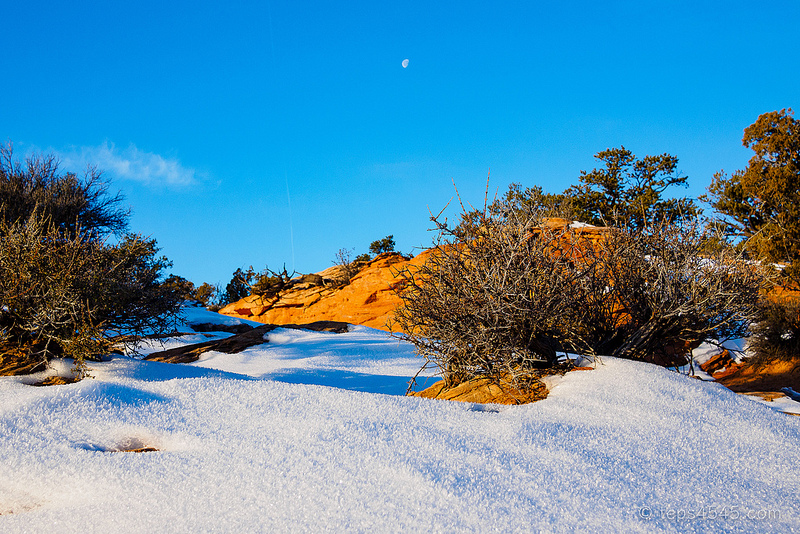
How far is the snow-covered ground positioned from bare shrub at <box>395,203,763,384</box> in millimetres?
682

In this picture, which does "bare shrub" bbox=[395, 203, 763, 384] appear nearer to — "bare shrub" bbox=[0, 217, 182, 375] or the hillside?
"bare shrub" bbox=[0, 217, 182, 375]

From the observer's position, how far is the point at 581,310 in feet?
15.9

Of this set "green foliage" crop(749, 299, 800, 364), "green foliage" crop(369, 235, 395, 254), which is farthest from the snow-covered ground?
"green foliage" crop(369, 235, 395, 254)

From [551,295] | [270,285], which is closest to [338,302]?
[270,285]

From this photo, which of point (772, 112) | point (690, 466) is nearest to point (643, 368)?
point (690, 466)

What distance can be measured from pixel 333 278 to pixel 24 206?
13.5m

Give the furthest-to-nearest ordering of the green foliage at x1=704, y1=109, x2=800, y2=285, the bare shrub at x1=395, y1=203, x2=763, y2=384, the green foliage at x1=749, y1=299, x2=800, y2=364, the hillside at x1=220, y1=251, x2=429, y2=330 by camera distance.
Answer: the hillside at x1=220, y1=251, x2=429, y2=330, the green foliage at x1=704, y1=109, x2=800, y2=285, the green foliage at x1=749, y1=299, x2=800, y2=364, the bare shrub at x1=395, y1=203, x2=763, y2=384

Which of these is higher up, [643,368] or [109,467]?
[643,368]

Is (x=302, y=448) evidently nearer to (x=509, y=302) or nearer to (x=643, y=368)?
(x=509, y=302)

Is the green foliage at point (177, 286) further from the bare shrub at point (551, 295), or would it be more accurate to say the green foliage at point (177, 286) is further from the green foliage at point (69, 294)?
the bare shrub at point (551, 295)

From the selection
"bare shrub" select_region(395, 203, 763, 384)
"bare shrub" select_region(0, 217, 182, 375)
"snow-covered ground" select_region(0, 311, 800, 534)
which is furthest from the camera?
"bare shrub" select_region(0, 217, 182, 375)

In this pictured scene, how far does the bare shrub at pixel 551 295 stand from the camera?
423cm

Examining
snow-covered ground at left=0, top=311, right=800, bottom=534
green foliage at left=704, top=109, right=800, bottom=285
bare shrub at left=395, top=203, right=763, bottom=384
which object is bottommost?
snow-covered ground at left=0, top=311, right=800, bottom=534

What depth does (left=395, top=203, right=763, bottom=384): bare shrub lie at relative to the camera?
423cm
